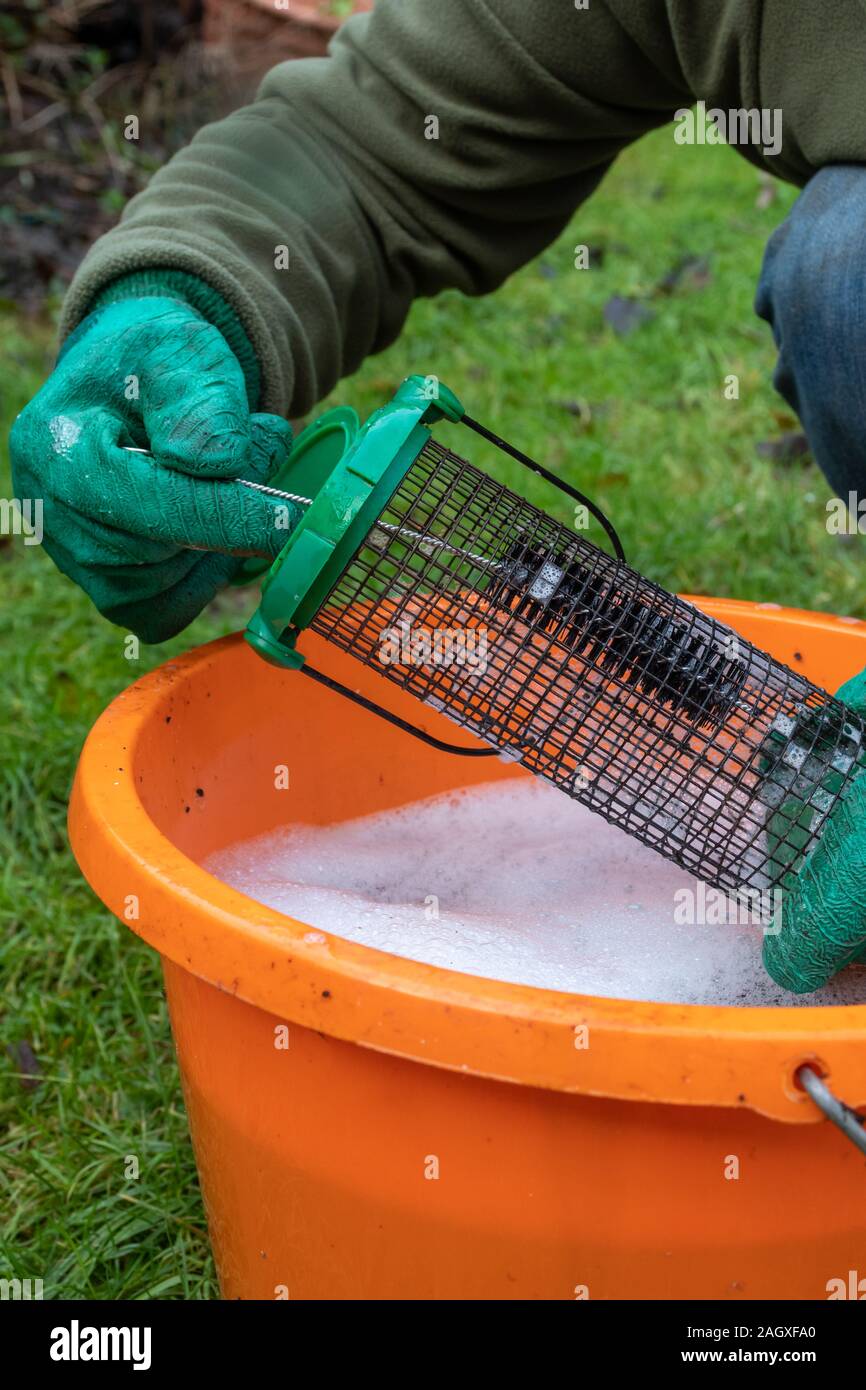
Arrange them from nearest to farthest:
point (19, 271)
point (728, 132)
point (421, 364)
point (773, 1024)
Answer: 1. point (773, 1024)
2. point (728, 132)
3. point (421, 364)
4. point (19, 271)

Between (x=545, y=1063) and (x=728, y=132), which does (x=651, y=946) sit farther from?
(x=728, y=132)

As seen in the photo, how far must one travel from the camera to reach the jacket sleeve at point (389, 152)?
130 centimetres

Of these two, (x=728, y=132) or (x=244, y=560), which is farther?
(x=728, y=132)

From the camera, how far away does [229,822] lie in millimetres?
1269

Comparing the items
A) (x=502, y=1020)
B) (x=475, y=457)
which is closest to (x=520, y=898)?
(x=502, y=1020)

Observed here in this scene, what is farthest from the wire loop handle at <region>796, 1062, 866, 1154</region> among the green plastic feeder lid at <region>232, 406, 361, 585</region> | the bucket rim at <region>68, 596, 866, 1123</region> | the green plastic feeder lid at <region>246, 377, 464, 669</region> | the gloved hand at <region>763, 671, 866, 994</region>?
the green plastic feeder lid at <region>232, 406, 361, 585</region>

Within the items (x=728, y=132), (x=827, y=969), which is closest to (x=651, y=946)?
(x=827, y=969)

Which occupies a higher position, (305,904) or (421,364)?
(305,904)

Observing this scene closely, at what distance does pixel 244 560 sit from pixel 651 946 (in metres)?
0.48

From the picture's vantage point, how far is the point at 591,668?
3.39 feet

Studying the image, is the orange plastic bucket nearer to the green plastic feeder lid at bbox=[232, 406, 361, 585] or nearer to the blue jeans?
the green plastic feeder lid at bbox=[232, 406, 361, 585]

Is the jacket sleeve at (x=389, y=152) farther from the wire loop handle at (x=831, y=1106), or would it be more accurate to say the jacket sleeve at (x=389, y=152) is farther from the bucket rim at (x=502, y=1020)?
the wire loop handle at (x=831, y=1106)

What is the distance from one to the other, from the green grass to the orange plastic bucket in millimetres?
274

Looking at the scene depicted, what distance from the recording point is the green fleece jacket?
1206mm
